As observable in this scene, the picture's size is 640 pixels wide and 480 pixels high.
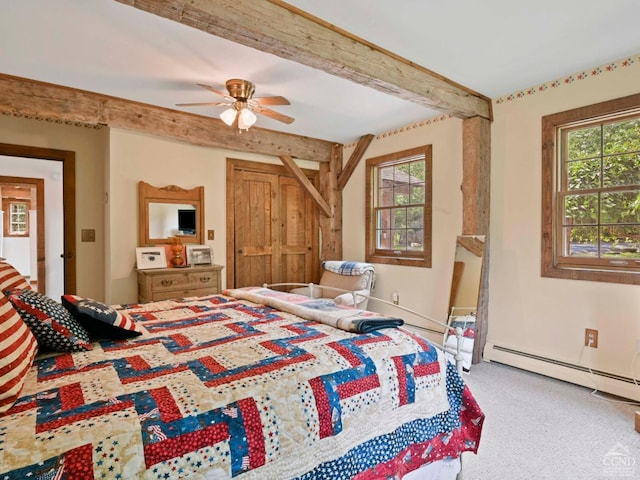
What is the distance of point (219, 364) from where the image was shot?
1.37m

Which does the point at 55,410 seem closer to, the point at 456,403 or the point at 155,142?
the point at 456,403

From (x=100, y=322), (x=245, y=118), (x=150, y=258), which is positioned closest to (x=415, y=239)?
(x=245, y=118)

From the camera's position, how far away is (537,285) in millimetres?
3168

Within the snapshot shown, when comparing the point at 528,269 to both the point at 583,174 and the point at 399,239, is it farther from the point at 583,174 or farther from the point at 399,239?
the point at 399,239

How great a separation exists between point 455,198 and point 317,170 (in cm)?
219

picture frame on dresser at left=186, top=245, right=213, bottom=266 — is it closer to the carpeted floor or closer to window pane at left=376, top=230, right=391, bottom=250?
window pane at left=376, top=230, right=391, bottom=250

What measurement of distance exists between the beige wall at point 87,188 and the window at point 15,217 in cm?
404

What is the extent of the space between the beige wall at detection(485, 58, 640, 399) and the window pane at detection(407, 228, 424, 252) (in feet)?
2.93

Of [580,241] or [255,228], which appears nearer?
[580,241]

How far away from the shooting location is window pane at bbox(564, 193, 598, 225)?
291 centimetres

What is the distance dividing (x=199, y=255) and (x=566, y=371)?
12.3 feet

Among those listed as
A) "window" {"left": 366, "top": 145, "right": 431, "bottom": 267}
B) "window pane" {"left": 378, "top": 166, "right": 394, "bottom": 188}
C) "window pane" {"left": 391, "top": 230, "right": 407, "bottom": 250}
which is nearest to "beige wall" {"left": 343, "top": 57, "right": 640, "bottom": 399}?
"window" {"left": 366, "top": 145, "right": 431, "bottom": 267}

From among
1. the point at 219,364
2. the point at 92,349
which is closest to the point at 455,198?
the point at 219,364

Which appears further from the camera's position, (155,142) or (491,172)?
(155,142)
